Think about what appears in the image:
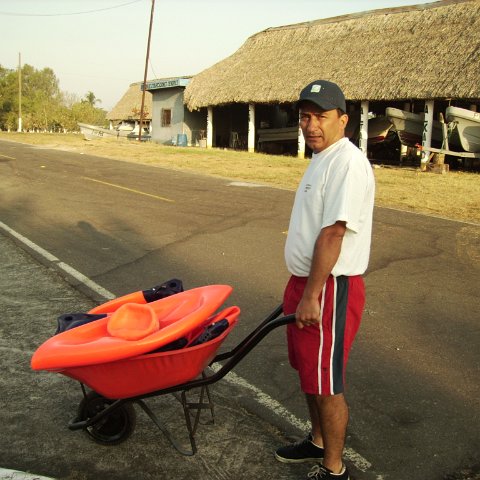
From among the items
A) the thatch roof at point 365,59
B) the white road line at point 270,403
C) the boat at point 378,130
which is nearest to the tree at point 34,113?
the thatch roof at point 365,59

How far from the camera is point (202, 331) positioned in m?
2.83

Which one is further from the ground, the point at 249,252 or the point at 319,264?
the point at 319,264

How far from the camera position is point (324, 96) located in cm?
247

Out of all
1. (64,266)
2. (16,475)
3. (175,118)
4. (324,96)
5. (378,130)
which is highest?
(175,118)

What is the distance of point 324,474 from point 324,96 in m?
1.80

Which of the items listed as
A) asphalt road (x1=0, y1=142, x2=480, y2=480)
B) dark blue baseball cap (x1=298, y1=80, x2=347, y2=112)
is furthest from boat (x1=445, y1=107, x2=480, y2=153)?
dark blue baseball cap (x1=298, y1=80, x2=347, y2=112)

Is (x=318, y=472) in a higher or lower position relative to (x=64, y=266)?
lower

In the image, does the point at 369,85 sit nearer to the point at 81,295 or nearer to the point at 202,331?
the point at 81,295

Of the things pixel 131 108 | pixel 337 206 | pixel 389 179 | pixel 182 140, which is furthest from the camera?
pixel 131 108

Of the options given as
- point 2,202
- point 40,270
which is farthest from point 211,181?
point 40,270

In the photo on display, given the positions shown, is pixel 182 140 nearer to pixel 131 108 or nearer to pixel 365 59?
pixel 365 59

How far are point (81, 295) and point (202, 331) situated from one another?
2950 mm

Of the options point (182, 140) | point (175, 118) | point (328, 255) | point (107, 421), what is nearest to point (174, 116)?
point (175, 118)

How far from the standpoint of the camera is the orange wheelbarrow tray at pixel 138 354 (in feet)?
8.20
